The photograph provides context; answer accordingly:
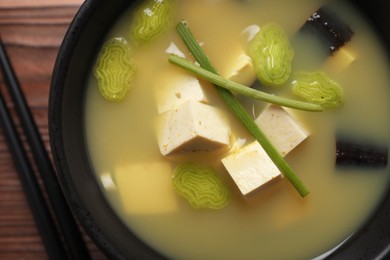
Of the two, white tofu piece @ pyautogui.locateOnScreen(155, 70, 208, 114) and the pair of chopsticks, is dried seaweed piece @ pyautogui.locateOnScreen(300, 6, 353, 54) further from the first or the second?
the pair of chopsticks

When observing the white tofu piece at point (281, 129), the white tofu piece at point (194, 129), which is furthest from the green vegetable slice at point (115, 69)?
the white tofu piece at point (281, 129)

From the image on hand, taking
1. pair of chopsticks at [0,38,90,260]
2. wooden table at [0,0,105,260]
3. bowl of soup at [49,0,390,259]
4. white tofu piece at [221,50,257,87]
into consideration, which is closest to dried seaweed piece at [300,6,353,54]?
bowl of soup at [49,0,390,259]

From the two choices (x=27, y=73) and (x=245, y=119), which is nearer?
(x=245, y=119)

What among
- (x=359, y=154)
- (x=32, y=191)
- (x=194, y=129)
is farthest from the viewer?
(x=32, y=191)

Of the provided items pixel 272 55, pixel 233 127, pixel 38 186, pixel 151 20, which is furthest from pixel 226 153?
pixel 38 186

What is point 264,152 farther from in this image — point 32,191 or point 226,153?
point 32,191

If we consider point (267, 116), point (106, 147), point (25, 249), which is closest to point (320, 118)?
point (267, 116)

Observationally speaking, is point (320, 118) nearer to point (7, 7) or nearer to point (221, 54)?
point (221, 54)
